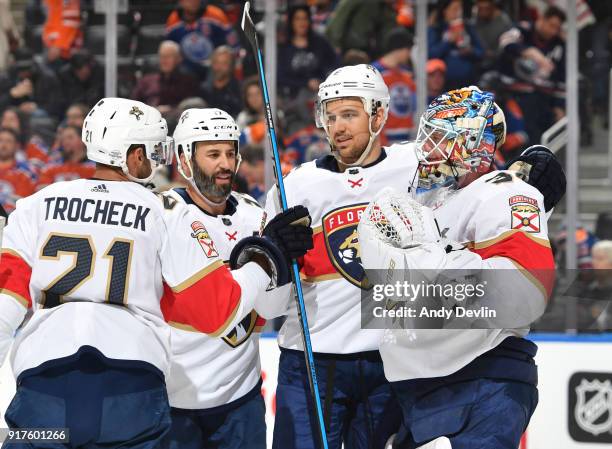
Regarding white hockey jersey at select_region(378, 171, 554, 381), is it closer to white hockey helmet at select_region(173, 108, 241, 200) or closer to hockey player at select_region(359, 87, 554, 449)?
hockey player at select_region(359, 87, 554, 449)

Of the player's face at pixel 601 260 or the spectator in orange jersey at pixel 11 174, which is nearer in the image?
the player's face at pixel 601 260

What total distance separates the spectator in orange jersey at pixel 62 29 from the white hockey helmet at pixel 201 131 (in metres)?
2.43

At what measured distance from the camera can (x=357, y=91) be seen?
3113mm

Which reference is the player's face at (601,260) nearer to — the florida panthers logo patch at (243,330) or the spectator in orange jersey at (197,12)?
the florida panthers logo patch at (243,330)

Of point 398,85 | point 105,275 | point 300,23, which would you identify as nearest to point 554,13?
point 398,85

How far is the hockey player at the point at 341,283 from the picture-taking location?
3.05 m

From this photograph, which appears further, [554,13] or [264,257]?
Result: [554,13]

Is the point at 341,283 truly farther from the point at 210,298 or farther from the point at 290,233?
the point at 210,298

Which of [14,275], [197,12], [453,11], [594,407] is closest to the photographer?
[14,275]

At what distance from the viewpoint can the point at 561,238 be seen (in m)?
4.99

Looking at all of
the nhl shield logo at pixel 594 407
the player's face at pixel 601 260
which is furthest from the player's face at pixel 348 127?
the player's face at pixel 601 260

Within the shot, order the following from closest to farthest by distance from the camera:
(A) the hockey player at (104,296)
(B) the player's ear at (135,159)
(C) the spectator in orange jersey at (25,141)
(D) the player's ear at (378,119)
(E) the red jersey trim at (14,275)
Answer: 1. (A) the hockey player at (104,296)
2. (E) the red jersey trim at (14,275)
3. (B) the player's ear at (135,159)
4. (D) the player's ear at (378,119)
5. (C) the spectator in orange jersey at (25,141)

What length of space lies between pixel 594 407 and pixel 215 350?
5.19 feet

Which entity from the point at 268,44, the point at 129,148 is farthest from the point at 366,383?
the point at 268,44
